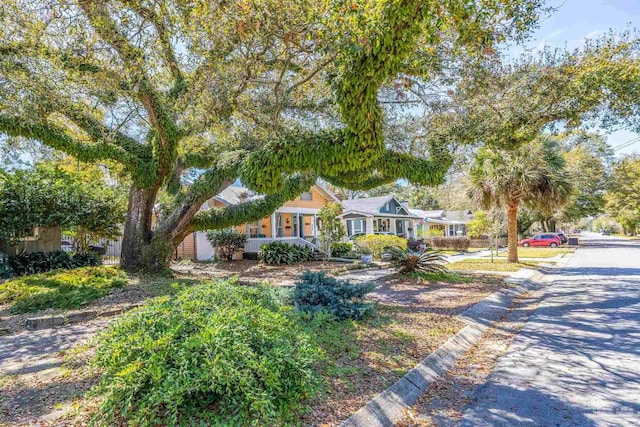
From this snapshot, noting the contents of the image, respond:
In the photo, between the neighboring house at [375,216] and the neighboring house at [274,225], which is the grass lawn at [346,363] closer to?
the neighboring house at [274,225]

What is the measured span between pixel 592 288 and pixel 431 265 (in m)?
4.27

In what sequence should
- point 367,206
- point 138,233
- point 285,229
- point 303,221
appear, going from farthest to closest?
point 367,206, point 303,221, point 285,229, point 138,233

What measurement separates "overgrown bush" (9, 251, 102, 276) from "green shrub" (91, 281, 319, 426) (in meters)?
10.8

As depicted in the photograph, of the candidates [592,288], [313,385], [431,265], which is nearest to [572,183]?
[592,288]

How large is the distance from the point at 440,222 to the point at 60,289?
3848 centimetres

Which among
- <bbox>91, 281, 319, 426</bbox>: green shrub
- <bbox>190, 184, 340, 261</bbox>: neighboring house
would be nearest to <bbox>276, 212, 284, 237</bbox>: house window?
<bbox>190, 184, 340, 261</bbox>: neighboring house

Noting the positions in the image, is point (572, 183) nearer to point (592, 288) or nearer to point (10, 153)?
point (592, 288)

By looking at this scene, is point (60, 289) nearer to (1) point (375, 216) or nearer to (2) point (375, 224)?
(1) point (375, 216)

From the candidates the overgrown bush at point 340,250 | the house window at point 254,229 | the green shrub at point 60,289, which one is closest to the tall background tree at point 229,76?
the green shrub at point 60,289

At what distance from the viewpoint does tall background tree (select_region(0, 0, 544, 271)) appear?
5.29 meters

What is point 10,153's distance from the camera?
35.8 feet

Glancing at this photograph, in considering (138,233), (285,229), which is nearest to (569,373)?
(138,233)

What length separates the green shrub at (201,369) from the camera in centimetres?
245

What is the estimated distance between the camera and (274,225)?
20.1 meters
